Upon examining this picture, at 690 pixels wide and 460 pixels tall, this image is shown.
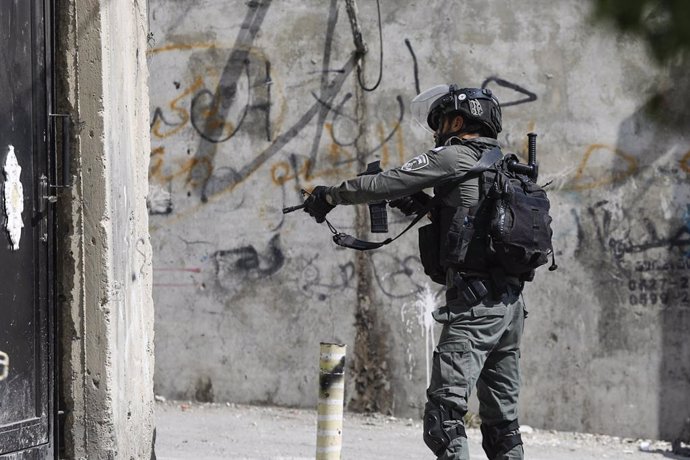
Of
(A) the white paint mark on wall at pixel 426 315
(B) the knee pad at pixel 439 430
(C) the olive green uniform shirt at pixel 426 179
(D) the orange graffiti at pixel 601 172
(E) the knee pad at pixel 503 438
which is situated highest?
(D) the orange graffiti at pixel 601 172

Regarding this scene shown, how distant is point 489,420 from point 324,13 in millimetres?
3539

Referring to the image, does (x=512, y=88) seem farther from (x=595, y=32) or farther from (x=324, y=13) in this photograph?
(x=324, y=13)

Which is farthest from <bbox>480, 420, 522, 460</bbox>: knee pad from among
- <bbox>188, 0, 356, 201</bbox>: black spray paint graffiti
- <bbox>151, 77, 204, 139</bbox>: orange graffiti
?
<bbox>151, 77, 204, 139</bbox>: orange graffiti

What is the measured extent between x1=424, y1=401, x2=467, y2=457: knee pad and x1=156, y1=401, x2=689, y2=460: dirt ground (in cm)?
187

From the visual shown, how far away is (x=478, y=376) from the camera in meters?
4.39

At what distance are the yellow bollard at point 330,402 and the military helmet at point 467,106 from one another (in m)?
1.14

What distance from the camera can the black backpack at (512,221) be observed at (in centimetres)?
431

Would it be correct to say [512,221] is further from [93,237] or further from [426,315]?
[426,315]

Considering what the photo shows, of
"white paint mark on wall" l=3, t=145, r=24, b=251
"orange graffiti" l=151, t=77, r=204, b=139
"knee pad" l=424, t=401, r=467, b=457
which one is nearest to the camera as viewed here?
"white paint mark on wall" l=3, t=145, r=24, b=251

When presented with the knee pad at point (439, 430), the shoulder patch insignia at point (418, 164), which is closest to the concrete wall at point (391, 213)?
the shoulder patch insignia at point (418, 164)

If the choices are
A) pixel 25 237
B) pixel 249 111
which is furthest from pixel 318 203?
pixel 249 111

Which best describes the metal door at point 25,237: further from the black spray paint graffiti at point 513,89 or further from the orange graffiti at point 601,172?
the orange graffiti at point 601,172

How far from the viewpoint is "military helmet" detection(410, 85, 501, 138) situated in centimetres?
452

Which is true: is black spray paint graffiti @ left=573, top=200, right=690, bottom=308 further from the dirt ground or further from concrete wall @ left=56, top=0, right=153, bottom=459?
concrete wall @ left=56, top=0, right=153, bottom=459
